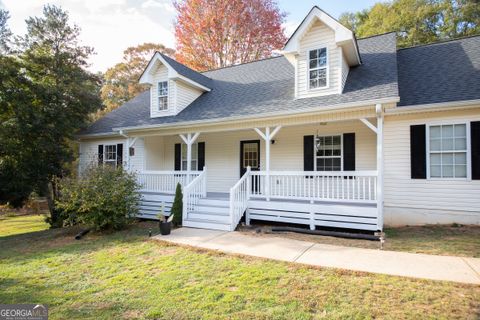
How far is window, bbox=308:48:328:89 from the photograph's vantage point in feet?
28.9

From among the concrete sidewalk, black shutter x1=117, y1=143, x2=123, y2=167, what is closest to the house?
black shutter x1=117, y1=143, x2=123, y2=167

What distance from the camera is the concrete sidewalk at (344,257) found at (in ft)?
14.3

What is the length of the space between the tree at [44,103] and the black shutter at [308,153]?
993 cm

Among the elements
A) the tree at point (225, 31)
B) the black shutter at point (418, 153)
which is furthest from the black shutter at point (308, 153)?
the tree at point (225, 31)

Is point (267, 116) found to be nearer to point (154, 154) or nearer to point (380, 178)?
point (380, 178)

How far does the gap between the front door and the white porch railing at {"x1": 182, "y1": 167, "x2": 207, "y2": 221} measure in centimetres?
211

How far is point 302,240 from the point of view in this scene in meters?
6.64

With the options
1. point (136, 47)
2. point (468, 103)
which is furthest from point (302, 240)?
point (136, 47)

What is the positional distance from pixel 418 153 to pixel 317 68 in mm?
3890

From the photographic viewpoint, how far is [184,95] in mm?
11898

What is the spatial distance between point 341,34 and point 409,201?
529cm

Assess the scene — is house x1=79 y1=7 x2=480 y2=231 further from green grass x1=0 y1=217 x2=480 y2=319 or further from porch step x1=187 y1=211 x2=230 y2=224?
green grass x1=0 y1=217 x2=480 y2=319

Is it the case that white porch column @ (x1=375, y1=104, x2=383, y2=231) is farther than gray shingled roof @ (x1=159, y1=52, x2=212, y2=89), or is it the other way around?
gray shingled roof @ (x1=159, y1=52, x2=212, y2=89)

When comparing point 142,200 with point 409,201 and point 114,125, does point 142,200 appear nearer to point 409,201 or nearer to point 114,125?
point 114,125
